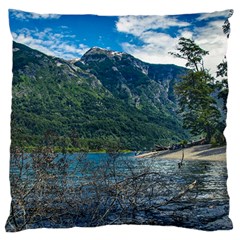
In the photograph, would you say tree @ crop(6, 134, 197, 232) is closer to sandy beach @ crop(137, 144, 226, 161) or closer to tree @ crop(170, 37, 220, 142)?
sandy beach @ crop(137, 144, 226, 161)

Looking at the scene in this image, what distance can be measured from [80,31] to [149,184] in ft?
5.35

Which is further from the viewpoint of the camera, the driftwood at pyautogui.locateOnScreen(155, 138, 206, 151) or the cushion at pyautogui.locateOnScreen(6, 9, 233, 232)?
the driftwood at pyautogui.locateOnScreen(155, 138, 206, 151)

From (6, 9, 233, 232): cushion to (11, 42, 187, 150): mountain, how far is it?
1 centimetres

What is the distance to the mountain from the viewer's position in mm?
6008

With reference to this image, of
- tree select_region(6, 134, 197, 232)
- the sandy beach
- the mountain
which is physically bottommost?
tree select_region(6, 134, 197, 232)

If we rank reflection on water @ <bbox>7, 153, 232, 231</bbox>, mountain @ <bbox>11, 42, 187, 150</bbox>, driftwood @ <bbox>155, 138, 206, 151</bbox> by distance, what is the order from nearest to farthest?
1. reflection on water @ <bbox>7, 153, 232, 231</bbox>
2. mountain @ <bbox>11, 42, 187, 150</bbox>
3. driftwood @ <bbox>155, 138, 206, 151</bbox>

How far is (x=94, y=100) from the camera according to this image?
6.13 metres

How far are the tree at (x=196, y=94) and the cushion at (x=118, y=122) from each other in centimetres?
1

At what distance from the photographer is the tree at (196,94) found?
6.09 m

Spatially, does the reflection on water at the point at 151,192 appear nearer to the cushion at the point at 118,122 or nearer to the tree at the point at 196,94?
the cushion at the point at 118,122

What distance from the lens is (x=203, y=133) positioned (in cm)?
620

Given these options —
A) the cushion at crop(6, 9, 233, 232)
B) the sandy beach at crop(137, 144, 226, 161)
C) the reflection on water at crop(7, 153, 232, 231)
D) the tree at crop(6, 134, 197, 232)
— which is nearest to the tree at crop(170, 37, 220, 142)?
the cushion at crop(6, 9, 233, 232)

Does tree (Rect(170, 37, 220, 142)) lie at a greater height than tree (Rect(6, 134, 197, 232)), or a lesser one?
greater

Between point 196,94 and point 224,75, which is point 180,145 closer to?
point 196,94
